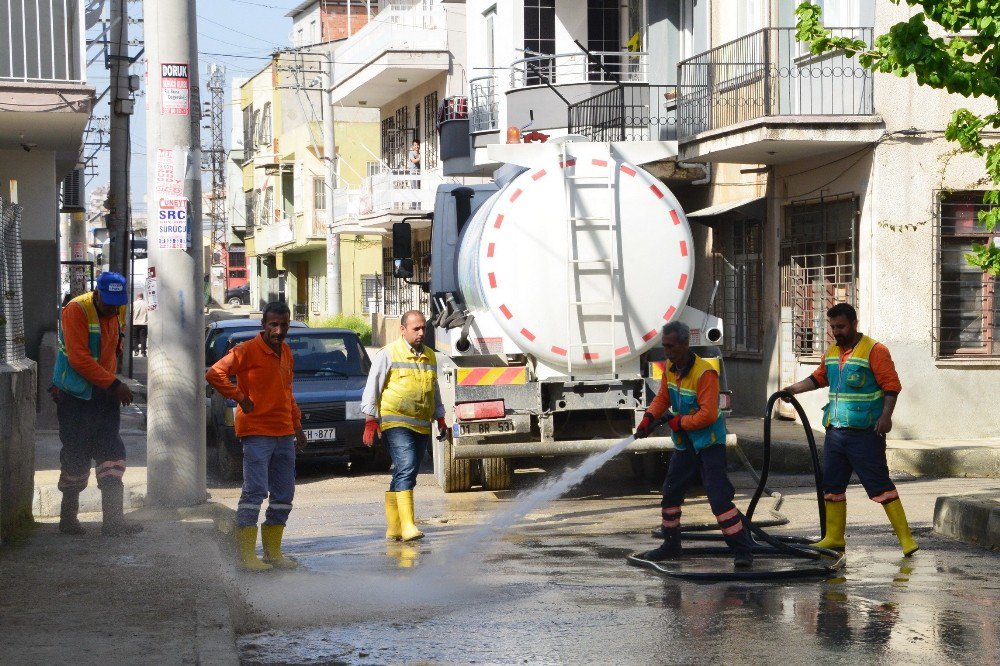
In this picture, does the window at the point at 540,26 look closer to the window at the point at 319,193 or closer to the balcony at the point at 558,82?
the balcony at the point at 558,82

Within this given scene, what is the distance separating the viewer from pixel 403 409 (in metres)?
10.5

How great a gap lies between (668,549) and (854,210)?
31.2 feet

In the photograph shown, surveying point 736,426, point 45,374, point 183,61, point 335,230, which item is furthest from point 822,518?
point 335,230

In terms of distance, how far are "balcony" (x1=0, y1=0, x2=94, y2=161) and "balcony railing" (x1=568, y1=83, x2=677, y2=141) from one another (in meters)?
9.66

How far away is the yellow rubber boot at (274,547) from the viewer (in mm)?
9250

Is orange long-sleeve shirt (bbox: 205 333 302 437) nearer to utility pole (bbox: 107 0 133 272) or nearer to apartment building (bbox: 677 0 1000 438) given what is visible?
apartment building (bbox: 677 0 1000 438)

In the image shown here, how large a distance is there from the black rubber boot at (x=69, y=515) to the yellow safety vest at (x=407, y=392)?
7.43ft

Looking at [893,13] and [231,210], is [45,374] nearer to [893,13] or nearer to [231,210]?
[893,13]

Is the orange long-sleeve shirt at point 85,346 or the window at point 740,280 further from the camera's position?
the window at point 740,280

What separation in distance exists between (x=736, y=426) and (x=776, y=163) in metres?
3.86

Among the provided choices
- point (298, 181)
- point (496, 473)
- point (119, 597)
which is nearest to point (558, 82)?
point (496, 473)

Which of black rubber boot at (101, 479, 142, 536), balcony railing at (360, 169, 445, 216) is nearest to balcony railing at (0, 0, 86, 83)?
black rubber boot at (101, 479, 142, 536)

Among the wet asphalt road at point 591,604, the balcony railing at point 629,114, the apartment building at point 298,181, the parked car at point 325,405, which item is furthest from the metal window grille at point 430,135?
the wet asphalt road at point 591,604

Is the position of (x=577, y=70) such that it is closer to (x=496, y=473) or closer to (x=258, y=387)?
(x=496, y=473)
